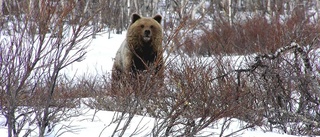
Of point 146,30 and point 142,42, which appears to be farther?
point 142,42

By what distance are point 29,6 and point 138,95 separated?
92 centimetres

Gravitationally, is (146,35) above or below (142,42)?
above

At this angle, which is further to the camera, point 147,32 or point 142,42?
point 142,42

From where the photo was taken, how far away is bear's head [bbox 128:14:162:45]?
7.17m

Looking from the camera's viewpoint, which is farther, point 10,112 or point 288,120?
point 288,120

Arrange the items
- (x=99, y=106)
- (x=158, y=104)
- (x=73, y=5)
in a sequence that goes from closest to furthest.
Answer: (x=73, y=5) < (x=158, y=104) < (x=99, y=106)

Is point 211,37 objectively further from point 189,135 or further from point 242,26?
point 189,135

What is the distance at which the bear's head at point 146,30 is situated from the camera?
7172 millimetres

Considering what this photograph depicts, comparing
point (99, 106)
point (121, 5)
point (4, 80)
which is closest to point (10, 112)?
point (4, 80)

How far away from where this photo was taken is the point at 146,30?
7.12m

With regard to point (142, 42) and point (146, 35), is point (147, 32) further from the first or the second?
point (142, 42)

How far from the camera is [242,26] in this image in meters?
14.9

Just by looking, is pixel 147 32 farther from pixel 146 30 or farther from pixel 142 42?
pixel 142 42

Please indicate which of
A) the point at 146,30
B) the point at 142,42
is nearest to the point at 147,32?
the point at 146,30
